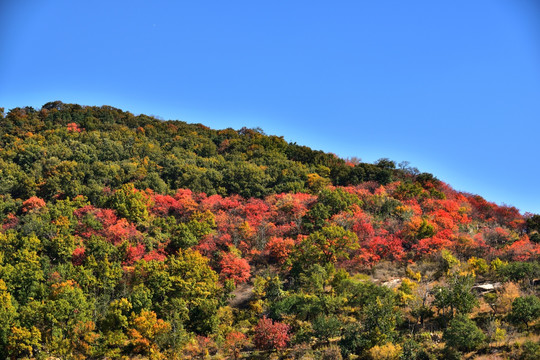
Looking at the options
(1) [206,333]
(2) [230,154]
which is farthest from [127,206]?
(2) [230,154]

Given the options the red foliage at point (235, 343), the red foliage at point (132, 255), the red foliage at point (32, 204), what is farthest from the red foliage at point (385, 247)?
the red foliage at point (32, 204)

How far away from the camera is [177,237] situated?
161ft

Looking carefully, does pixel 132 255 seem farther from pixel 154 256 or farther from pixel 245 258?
pixel 245 258

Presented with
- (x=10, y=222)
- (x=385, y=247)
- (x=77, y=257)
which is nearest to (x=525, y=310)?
(x=385, y=247)

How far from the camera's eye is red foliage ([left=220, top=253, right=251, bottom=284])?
45.2 metres

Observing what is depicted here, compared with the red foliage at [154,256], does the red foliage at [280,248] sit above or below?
above

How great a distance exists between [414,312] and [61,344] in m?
27.0

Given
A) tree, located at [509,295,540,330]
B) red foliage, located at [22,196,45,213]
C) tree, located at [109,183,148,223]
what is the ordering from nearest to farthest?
1. tree, located at [509,295,540,330]
2. tree, located at [109,183,148,223]
3. red foliage, located at [22,196,45,213]

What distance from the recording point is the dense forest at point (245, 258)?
112 ft

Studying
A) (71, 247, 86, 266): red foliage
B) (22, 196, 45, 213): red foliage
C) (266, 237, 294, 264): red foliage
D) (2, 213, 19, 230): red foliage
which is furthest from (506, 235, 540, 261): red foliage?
(2, 213, 19, 230): red foliage

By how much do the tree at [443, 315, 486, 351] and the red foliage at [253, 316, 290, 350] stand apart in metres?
11.5

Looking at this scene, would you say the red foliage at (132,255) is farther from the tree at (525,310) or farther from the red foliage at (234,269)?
the tree at (525,310)

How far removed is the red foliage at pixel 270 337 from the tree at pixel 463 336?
37.7 ft

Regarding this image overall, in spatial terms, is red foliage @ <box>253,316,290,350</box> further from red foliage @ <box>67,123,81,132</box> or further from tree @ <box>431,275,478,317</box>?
red foliage @ <box>67,123,81,132</box>
